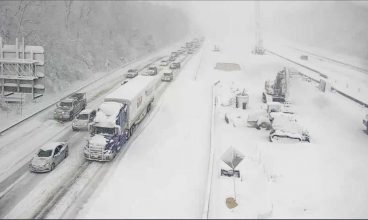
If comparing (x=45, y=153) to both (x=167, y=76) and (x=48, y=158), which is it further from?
(x=167, y=76)

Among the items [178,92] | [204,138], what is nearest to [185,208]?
[204,138]

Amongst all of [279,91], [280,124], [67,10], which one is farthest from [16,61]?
[67,10]

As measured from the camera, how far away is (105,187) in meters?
22.5

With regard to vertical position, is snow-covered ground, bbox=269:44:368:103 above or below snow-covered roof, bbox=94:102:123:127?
above

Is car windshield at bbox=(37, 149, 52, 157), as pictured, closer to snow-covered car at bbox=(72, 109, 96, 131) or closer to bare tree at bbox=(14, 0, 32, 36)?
snow-covered car at bbox=(72, 109, 96, 131)

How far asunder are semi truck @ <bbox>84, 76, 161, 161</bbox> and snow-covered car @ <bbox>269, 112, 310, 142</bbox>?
40.1 feet

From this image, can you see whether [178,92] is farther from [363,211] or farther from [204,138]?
[363,211]

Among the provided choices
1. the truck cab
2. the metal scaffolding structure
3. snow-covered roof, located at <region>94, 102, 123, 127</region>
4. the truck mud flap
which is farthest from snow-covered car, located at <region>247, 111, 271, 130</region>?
the metal scaffolding structure

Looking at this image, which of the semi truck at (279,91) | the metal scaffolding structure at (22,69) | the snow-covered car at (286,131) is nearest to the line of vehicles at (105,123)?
the metal scaffolding structure at (22,69)

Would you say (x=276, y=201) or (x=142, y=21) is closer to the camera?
(x=276, y=201)

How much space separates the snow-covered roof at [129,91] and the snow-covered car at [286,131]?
→ 493 inches

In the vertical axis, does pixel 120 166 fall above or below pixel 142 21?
below

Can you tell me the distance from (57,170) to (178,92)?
2520 centimetres

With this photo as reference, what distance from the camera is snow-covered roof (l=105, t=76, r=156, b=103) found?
2884 cm
